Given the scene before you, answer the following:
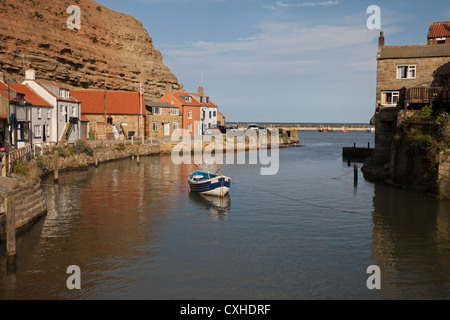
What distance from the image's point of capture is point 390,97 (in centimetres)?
5081

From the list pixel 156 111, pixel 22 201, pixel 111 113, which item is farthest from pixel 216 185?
pixel 156 111

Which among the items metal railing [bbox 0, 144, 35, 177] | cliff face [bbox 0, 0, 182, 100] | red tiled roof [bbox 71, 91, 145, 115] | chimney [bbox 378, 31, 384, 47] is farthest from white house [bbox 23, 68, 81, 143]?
chimney [bbox 378, 31, 384, 47]

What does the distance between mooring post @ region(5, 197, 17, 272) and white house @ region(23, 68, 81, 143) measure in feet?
126

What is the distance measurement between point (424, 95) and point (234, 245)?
2749 cm

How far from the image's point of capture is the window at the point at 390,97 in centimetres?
5009

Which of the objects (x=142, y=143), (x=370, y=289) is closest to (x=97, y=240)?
(x=370, y=289)

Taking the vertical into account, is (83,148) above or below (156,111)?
below

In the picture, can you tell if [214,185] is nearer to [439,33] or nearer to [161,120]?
[439,33]

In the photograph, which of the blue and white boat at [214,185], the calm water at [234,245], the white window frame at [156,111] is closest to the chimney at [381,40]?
the calm water at [234,245]

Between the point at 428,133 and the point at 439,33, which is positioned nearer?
the point at 428,133

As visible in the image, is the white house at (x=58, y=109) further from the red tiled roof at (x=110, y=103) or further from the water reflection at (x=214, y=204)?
the water reflection at (x=214, y=204)

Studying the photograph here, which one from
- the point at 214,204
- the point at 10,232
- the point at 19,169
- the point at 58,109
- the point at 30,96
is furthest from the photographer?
the point at 58,109
